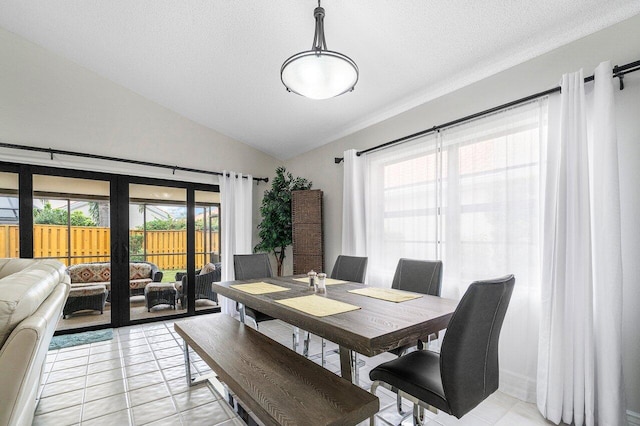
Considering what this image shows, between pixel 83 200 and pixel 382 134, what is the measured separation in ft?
12.5

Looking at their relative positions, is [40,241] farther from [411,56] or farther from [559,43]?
[559,43]

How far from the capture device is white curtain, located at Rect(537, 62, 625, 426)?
177 centimetres

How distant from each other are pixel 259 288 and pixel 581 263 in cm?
222

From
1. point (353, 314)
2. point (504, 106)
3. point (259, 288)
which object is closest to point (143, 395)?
point (259, 288)

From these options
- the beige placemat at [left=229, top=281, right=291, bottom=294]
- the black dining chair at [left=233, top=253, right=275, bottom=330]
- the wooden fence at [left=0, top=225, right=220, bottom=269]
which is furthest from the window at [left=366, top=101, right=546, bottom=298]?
the wooden fence at [left=0, top=225, right=220, bottom=269]

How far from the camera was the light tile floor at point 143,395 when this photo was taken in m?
2.00

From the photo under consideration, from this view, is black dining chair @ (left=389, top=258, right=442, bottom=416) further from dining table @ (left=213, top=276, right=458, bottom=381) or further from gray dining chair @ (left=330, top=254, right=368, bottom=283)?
gray dining chair @ (left=330, top=254, right=368, bottom=283)

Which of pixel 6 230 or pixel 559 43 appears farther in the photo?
pixel 6 230

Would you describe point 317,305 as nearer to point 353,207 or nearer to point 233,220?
point 353,207

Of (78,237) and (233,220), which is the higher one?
(233,220)

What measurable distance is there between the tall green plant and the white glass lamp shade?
8.67 ft

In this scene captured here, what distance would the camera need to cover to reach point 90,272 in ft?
12.7

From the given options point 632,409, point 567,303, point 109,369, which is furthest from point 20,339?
point 632,409

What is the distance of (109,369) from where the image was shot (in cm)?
274
